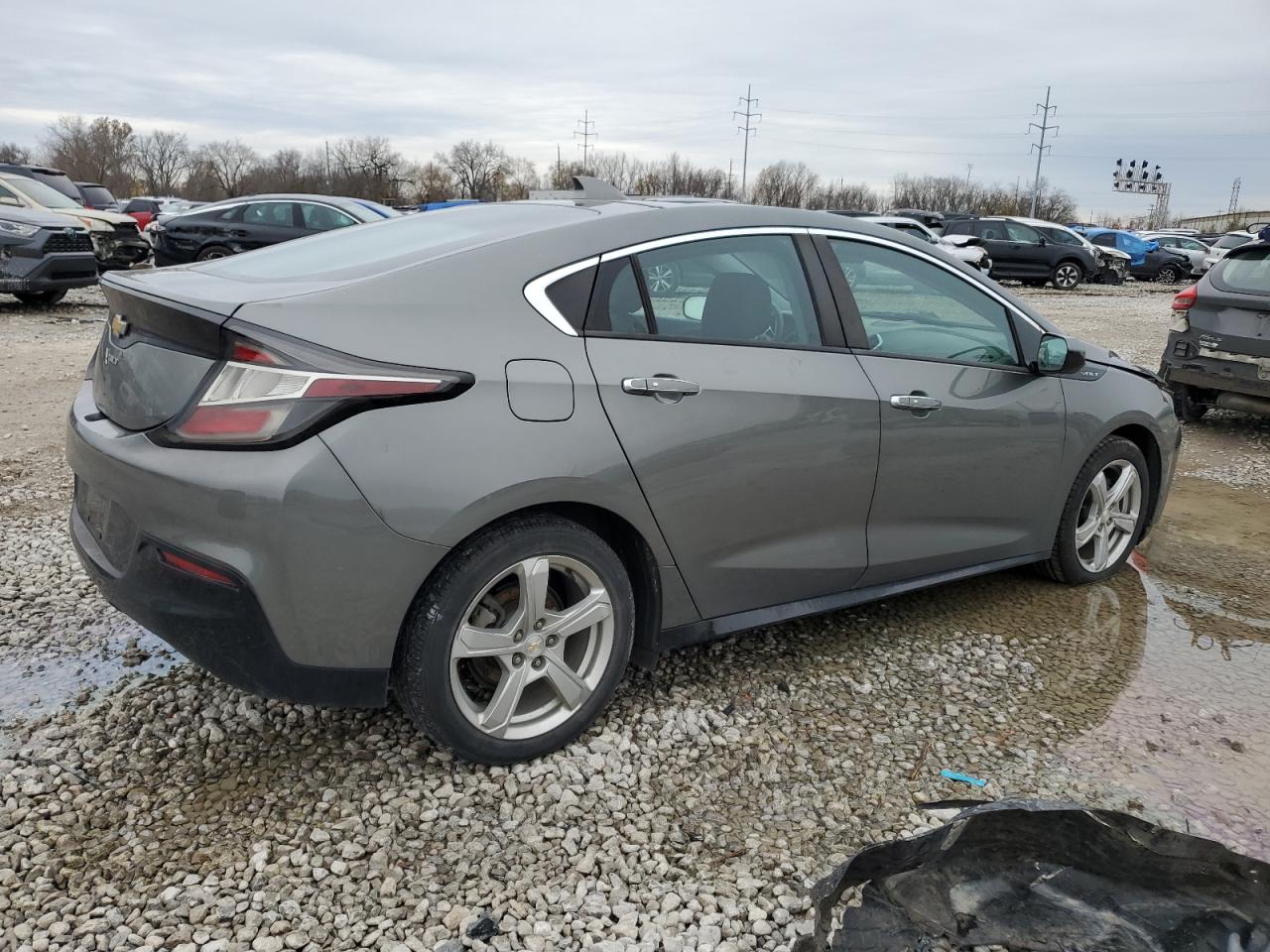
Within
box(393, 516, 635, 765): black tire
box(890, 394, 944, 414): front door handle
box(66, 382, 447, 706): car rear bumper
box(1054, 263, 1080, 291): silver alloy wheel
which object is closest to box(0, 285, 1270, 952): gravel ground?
box(393, 516, 635, 765): black tire

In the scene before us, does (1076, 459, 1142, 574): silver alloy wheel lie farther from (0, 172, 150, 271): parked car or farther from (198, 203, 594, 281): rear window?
(0, 172, 150, 271): parked car

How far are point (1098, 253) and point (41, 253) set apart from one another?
26.7 m

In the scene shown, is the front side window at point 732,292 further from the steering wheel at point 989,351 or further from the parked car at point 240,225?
the parked car at point 240,225

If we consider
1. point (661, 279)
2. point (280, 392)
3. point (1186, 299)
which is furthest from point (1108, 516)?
point (1186, 299)

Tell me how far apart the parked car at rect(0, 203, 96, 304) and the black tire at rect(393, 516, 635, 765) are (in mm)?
11776

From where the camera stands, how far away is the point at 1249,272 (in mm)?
7508

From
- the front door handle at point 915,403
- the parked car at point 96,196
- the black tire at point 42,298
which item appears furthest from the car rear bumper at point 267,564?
the parked car at point 96,196

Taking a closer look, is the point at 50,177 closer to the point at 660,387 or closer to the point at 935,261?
the point at 935,261

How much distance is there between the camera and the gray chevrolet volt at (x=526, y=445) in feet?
7.85

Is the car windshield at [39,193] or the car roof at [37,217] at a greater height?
the car windshield at [39,193]

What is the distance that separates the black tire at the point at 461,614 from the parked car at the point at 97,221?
13151mm

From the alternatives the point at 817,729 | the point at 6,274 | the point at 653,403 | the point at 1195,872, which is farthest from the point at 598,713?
the point at 6,274

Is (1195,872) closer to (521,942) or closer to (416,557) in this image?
(521,942)

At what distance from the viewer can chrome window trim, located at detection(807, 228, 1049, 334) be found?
3.50 m
